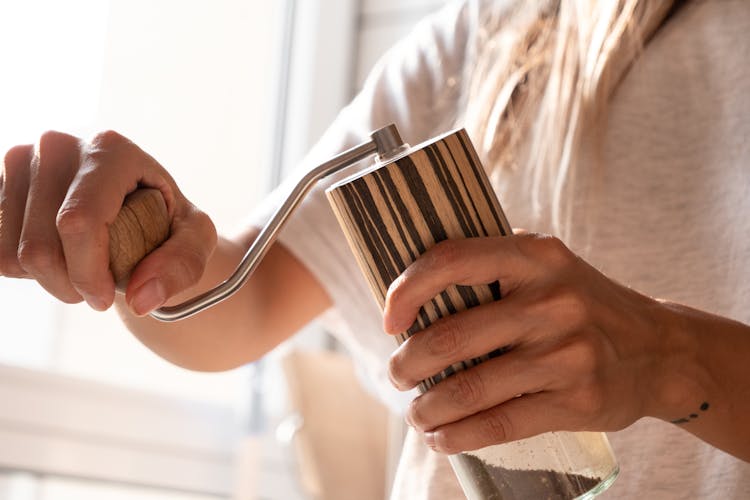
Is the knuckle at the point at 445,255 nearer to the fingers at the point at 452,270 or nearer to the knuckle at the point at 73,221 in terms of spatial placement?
the fingers at the point at 452,270

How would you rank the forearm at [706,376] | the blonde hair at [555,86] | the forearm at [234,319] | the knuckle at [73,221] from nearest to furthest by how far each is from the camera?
the knuckle at [73,221], the forearm at [706,376], the forearm at [234,319], the blonde hair at [555,86]

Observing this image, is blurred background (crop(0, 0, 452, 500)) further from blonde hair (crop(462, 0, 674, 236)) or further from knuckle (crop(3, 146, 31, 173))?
knuckle (crop(3, 146, 31, 173))

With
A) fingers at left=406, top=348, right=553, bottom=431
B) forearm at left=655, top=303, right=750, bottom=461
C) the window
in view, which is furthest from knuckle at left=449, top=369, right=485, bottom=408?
the window

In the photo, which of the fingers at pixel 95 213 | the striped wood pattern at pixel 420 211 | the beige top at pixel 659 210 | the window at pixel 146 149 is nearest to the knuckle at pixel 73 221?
the fingers at pixel 95 213

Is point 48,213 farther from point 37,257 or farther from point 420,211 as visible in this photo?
point 420,211

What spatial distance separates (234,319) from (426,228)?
11.5 inches

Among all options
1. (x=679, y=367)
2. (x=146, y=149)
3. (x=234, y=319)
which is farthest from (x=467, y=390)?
(x=146, y=149)

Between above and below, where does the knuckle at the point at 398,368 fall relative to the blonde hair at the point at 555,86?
below

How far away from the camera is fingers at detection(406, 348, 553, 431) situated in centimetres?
41

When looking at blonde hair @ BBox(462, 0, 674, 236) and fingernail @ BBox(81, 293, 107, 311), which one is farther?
blonde hair @ BBox(462, 0, 674, 236)

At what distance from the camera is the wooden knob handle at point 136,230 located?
381mm

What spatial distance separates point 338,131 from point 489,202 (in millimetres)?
394

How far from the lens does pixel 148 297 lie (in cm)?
38

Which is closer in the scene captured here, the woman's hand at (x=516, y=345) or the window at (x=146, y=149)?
the woman's hand at (x=516, y=345)
